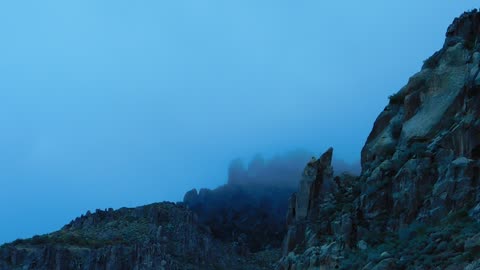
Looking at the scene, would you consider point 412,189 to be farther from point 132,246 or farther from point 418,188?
point 132,246

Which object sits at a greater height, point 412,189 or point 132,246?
point 132,246

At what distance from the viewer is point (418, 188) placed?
28.9 meters

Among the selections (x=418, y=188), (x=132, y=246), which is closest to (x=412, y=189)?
(x=418, y=188)

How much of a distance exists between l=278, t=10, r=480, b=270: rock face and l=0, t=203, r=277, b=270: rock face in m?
74.2

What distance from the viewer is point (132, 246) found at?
116 m

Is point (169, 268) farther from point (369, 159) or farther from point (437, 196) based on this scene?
point (437, 196)

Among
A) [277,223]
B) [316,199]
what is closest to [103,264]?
[277,223]

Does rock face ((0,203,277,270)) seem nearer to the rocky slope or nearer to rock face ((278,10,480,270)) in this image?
the rocky slope

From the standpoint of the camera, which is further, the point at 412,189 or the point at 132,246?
the point at 132,246

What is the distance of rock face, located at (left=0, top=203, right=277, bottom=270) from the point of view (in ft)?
363

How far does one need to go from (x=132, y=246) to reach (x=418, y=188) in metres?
91.4

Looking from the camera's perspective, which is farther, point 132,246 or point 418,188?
point 132,246

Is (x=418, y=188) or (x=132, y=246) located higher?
(x=132, y=246)

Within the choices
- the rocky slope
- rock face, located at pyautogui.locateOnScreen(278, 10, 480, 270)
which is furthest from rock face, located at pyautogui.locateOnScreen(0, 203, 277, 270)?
rock face, located at pyautogui.locateOnScreen(278, 10, 480, 270)
